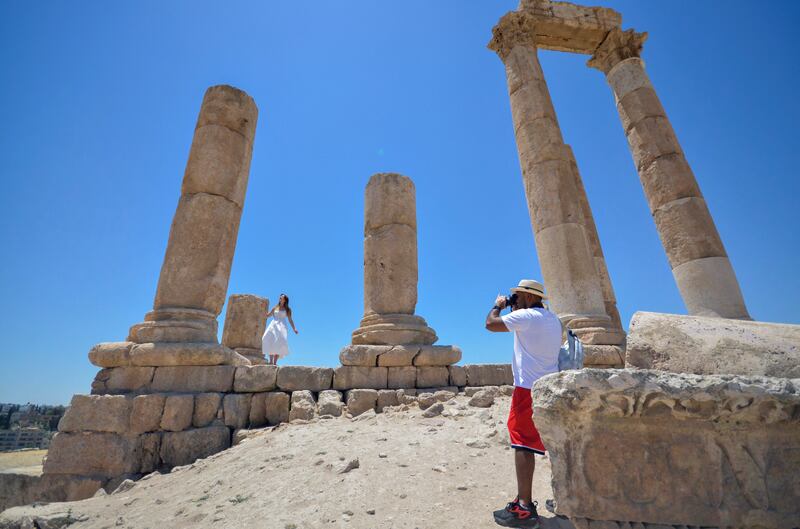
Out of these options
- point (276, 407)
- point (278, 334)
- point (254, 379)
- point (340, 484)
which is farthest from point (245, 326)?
point (340, 484)

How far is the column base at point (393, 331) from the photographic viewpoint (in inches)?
287

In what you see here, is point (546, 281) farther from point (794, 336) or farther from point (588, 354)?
point (794, 336)

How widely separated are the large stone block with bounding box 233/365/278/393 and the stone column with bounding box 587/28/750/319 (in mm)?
8675

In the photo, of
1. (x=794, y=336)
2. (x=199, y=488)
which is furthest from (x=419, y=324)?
(x=794, y=336)

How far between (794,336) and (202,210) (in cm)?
776

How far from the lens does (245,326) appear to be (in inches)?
424

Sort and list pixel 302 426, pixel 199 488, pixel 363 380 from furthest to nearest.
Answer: pixel 363 380 < pixel 302 426 < pixel 199 488

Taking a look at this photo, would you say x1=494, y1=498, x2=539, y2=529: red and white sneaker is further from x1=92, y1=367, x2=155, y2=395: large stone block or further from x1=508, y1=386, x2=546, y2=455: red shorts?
x1=92, y1=367, x2=155, y2=395: large stone block

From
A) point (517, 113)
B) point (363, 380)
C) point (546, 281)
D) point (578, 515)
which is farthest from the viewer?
point (517, 113)

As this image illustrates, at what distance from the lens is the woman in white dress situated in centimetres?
1021

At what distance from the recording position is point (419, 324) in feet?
25.2

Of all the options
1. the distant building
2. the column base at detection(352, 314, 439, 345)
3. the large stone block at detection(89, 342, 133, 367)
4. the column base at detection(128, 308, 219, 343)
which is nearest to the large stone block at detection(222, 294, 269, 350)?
the column base at detection(128, 308, 219, 343)

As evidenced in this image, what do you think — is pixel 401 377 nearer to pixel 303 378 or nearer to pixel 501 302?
pixel 303 378

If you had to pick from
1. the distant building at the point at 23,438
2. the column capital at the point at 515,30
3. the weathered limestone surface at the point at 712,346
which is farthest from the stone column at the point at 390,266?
the distant building at the point at 23,438
